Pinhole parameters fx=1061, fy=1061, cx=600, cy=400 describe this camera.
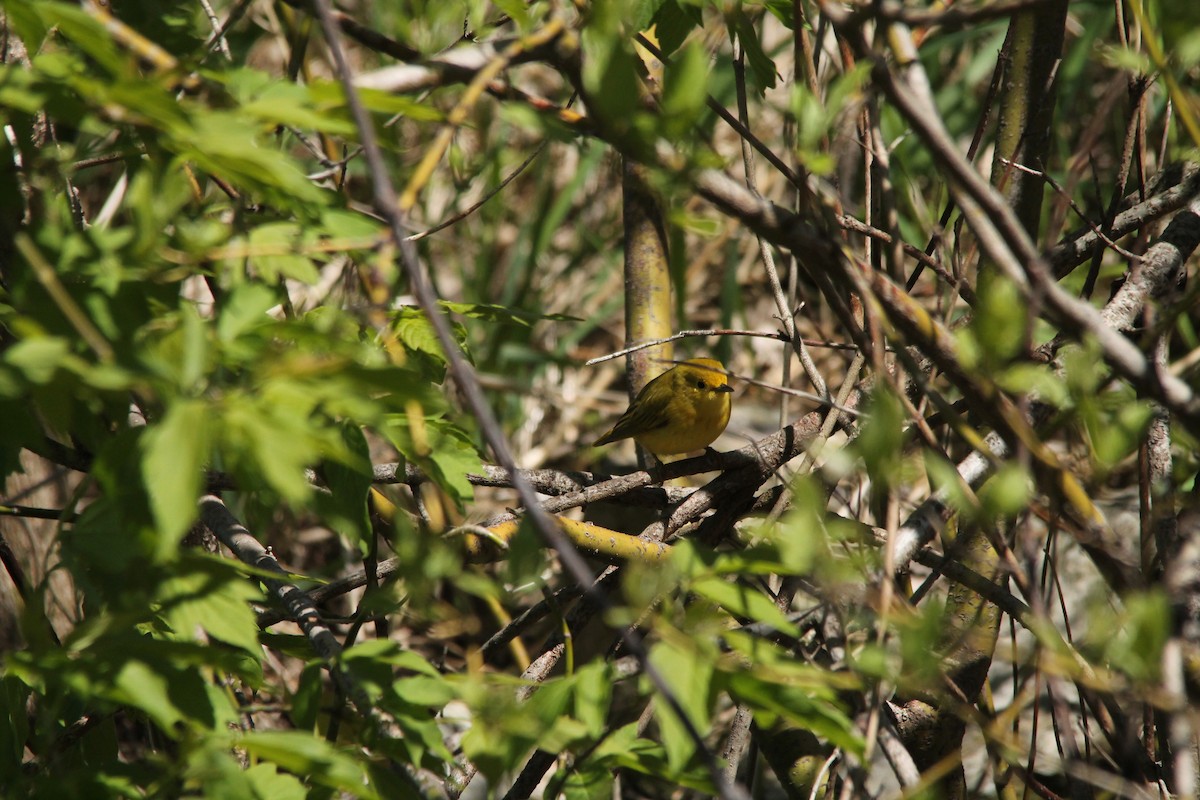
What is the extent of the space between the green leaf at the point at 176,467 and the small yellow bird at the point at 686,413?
3634 millimetres

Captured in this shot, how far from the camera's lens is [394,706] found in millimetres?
1543

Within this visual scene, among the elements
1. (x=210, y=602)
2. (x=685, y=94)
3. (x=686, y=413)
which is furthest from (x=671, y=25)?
(x=686, y=413)

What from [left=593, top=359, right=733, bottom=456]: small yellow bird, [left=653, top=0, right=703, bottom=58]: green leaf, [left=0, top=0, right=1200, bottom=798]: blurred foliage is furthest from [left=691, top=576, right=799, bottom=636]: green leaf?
[left=593, top=359, right=733, bottom=456]: small yellow bird

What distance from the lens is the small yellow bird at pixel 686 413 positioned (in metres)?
4.88

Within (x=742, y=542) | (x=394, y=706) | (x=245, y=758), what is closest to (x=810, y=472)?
(x=742, y=542)

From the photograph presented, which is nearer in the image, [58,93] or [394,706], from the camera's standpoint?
[58,93]

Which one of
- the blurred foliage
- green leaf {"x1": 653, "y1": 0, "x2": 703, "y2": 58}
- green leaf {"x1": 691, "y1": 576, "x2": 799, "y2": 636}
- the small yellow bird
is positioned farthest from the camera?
the small yellow bird

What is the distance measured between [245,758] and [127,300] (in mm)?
1787

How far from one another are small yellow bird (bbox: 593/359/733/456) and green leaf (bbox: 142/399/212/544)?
3634 millimetres

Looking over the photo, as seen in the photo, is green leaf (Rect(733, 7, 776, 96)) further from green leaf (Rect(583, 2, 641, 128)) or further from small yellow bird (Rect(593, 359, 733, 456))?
small yellow bird (Rect(593, 359, 733, 456))

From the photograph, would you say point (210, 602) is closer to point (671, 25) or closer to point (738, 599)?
point (738, 599)

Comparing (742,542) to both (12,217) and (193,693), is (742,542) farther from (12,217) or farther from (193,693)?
(12,217)

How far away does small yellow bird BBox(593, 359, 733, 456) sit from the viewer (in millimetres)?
4879

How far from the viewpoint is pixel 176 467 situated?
1.08 meters
